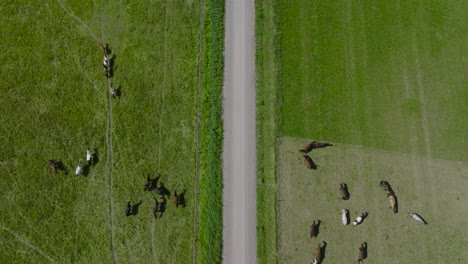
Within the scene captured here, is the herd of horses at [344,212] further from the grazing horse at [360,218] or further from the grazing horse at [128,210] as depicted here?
the grazing horse at [128,210]

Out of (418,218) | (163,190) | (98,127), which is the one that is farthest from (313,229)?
(98,127)

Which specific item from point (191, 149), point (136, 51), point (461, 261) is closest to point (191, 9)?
point (136, 51)

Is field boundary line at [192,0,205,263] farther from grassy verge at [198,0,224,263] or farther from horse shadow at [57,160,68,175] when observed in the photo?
horse shadow at [57,160,68,175]

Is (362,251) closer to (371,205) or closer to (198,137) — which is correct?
(371,205)

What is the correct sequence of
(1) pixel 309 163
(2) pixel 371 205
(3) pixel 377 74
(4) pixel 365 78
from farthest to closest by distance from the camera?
(3) pixel 377 74 → (4) pixel 365 78 → (2) pixel 371 205 → (1) pixel 309 163

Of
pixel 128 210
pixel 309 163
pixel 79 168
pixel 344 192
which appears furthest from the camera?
pixel 309 163

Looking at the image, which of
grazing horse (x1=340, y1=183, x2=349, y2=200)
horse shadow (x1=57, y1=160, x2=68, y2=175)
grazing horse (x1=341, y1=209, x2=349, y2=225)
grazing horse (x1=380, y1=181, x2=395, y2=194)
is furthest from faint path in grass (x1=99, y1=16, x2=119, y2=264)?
grazing horse (x1=380, y1=181, x2=395, y2=194)

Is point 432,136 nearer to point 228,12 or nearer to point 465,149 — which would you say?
point 465,149
